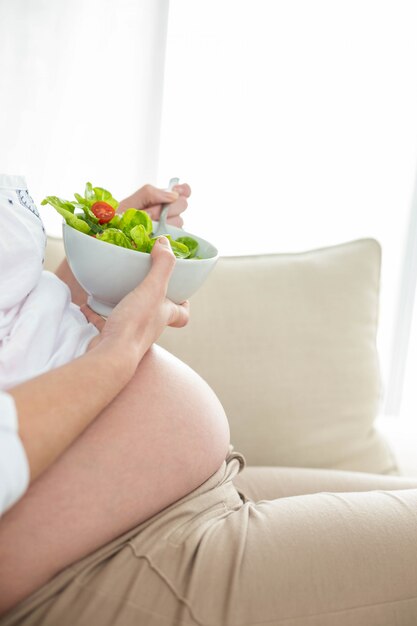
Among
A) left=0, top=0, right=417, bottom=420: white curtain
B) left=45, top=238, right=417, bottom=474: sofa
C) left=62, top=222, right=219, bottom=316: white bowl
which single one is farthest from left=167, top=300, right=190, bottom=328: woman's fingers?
left=0, top=0, right=417, bottom=420: white curtain

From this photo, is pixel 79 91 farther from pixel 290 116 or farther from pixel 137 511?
pixel 137 511

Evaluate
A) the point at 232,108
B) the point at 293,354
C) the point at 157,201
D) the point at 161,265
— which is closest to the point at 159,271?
the point at 161,265

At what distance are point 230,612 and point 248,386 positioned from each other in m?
0.67

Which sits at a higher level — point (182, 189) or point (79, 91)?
point (79, 91)

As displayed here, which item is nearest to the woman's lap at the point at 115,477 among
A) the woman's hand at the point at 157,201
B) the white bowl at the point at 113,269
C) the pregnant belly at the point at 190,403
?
the pregnant belly at the point at 190,403

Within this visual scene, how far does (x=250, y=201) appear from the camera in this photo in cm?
239

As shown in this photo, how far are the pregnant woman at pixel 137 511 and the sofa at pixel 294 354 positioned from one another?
1.39 ft

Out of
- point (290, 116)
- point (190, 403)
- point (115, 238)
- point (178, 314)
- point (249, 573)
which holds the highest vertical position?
point (290, 116)

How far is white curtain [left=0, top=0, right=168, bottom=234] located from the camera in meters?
2.03

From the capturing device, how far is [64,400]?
82cm

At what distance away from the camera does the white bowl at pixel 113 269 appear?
100 cm

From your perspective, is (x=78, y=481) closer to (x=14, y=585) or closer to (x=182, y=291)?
(x=14, y=585)

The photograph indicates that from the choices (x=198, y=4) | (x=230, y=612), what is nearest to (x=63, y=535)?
(x=230, y=612)

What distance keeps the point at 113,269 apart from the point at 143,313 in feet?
0.31
